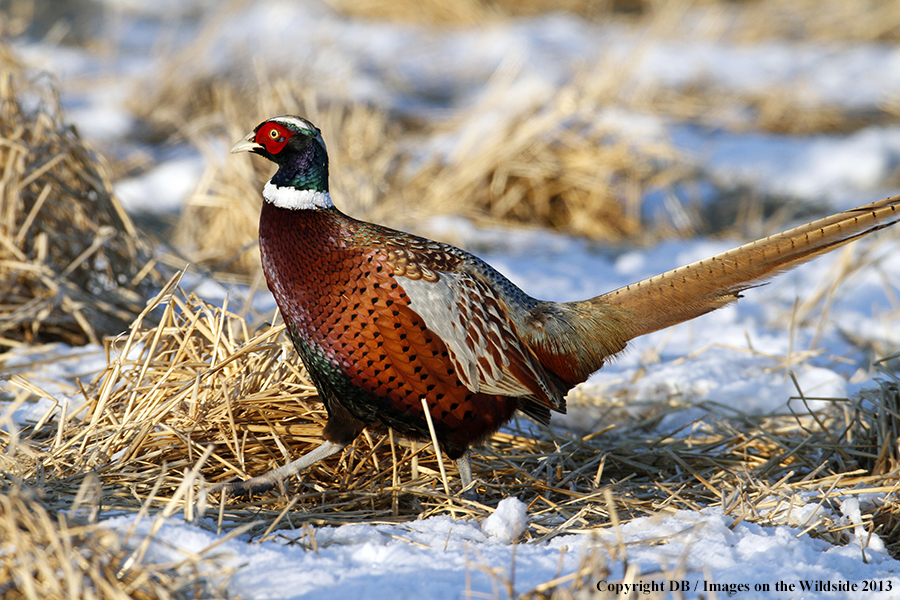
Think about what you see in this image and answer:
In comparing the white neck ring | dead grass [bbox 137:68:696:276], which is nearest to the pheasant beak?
the white neck ring

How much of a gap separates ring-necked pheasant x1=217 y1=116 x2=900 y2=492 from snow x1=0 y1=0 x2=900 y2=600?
31 cm

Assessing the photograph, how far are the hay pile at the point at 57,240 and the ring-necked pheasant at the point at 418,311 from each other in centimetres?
123

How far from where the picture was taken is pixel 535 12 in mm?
10633

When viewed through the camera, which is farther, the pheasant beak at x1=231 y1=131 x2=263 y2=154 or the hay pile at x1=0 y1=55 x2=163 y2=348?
the hay pile at x1=0 y1=55 x2=163 y2=348

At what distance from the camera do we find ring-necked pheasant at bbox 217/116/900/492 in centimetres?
224

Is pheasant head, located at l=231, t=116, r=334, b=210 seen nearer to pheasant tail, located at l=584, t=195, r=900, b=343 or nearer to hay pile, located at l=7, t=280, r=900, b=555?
hay pile, located at l=7, t=280, r=900, b=555

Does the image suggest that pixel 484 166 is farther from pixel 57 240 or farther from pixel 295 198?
pixel 295 198

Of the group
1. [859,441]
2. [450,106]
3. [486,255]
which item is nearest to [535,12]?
[450,106]

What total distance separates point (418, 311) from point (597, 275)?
2.68 meters

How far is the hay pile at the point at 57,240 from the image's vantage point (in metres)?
3.23

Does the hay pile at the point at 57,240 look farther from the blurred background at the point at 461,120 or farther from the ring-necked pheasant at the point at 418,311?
the ring-necked pheasant at the point at 418,311

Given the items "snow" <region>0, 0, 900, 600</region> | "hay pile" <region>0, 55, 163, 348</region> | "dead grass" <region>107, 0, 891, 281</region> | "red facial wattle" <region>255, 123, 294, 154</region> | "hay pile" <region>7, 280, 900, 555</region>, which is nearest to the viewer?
"snow" <region>0, 0, 900, 600</region>

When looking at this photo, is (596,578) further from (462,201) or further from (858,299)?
(462,201)

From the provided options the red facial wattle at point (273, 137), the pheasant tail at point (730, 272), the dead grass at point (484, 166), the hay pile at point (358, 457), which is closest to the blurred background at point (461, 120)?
the dead grass at point (484, 166)
